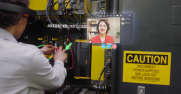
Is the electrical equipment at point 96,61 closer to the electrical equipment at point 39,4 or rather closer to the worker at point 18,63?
the electrical equipment at point 39,4

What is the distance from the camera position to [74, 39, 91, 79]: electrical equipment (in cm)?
224

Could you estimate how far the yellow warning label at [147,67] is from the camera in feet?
3.56

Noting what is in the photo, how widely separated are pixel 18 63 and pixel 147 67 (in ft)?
3.12

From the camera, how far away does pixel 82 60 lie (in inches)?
88.9

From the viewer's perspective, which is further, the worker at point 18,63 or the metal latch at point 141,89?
the metal latch at point 141,89

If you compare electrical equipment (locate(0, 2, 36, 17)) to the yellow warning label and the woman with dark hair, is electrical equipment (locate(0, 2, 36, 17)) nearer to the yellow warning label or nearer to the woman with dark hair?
the woman with dark hair

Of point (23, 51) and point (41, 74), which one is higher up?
point (23, 51)

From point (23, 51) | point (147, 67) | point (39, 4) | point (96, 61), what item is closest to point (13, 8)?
point (23, 51)

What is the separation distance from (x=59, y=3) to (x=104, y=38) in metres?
1.12

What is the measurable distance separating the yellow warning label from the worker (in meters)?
0.60

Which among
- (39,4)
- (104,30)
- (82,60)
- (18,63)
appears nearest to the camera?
(18,63)

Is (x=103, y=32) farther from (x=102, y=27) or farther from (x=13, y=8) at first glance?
(x=13, y=8)

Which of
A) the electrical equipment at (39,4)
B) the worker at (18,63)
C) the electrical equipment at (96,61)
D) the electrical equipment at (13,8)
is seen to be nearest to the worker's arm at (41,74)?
the worker at (18,63)

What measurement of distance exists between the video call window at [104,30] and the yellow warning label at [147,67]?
0.19 meters
